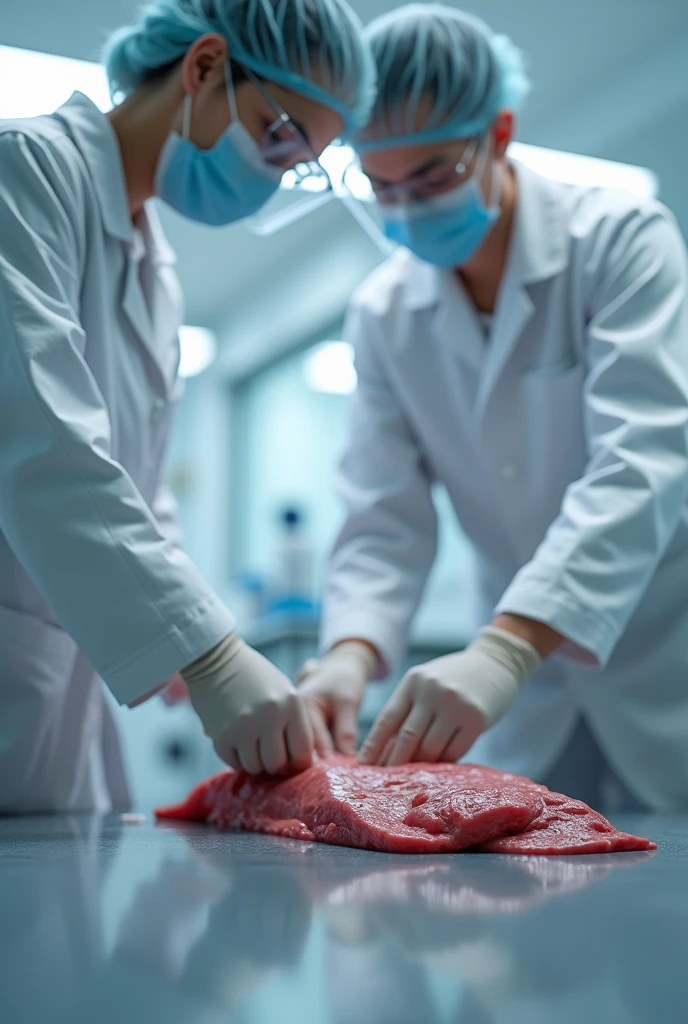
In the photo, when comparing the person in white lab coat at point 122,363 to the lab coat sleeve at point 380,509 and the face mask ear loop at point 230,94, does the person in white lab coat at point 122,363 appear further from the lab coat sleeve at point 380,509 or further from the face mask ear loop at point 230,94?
the lab coat sleeve at point 380,509

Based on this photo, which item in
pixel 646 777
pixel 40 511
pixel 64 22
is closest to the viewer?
pixel 40 511

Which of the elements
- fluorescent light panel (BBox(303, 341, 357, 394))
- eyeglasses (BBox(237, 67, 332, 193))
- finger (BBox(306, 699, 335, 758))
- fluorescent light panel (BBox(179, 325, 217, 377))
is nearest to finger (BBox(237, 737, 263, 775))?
finger (BBox(306, 699, 335, 758))

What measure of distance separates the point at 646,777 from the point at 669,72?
2.59 metres

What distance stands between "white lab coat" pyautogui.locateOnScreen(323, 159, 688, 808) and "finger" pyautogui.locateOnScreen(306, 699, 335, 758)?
25 cm

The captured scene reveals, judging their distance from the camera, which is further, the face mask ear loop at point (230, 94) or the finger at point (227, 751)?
the face mask ear loop at point (230, 94)

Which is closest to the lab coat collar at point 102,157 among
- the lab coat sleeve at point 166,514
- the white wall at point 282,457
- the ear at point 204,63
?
the ear at point 204,63

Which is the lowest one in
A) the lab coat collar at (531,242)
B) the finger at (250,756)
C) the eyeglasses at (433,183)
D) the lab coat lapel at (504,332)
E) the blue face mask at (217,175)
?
the finger at (250,756)

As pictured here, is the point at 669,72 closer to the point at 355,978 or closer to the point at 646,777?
the point at 646,777

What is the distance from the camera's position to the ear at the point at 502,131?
1759 mm

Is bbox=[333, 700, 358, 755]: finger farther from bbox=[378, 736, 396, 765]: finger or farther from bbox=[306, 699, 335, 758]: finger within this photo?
bbox=[378, 736, 396, 765]: finger

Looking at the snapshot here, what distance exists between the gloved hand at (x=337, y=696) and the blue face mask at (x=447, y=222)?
74cm

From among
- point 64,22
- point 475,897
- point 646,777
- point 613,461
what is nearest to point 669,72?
point 64,22

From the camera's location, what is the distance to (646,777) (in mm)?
1681

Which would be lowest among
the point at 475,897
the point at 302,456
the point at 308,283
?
the point at 302,456
